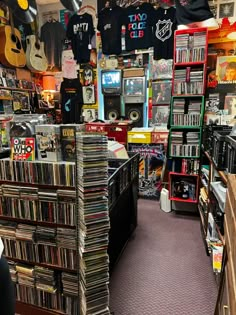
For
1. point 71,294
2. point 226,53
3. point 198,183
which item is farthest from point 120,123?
point 71,294

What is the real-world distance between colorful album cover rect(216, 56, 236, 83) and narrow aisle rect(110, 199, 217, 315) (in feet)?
6.50

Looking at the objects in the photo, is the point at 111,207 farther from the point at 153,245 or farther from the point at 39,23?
the point at 39,23

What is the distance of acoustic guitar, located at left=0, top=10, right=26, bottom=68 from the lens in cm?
384

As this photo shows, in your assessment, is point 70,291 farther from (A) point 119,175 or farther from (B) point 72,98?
(B) point 72,98

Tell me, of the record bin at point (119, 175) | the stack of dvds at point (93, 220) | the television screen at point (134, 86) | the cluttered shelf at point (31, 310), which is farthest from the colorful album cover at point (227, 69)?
the cluttered shelf at point (31, 310)

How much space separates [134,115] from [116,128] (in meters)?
0.64

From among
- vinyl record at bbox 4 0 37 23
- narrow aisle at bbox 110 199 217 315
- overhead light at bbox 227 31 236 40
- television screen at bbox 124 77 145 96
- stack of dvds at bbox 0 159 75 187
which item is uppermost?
vinyl record at bbox 4 0 37 23

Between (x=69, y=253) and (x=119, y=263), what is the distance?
0.99 meters

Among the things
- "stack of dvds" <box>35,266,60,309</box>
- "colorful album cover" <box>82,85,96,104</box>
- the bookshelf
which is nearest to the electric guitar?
"colorful album cover" <box>82,85,96,104</box>

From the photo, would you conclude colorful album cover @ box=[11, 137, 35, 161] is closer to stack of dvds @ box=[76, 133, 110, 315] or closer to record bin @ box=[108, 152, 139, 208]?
stack of dvds @ box=[76, 133, 110, 315]

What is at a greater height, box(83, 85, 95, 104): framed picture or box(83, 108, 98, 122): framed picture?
box(83, 85, 95, 104): framed picture

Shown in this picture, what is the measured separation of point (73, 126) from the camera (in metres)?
1.39

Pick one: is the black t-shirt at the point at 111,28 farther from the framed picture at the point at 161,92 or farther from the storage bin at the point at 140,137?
the storage bin at the point at 140,137

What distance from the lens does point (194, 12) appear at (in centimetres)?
302
